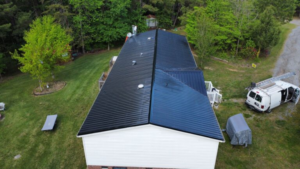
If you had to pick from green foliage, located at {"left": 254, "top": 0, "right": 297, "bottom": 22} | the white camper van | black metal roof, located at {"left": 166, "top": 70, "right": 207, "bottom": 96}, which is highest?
green foliage, located at {"left": 254, "top": 0, "right": 297, "bottom": 22}

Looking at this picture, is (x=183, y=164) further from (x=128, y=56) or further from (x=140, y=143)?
(x=128, y=56)

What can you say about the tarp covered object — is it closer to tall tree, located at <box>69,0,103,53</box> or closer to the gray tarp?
the gray tarp

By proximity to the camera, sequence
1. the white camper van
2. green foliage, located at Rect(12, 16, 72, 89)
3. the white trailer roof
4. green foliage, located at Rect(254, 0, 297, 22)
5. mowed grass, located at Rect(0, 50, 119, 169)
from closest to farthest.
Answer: mowed grass, located at Rect(0, 50, 119, 169), the white camper van, the white trailer roof, green foliage, located at Rect(12, 16, 72, 89), green foliage, located at Rect(254, 0, 297, 22)

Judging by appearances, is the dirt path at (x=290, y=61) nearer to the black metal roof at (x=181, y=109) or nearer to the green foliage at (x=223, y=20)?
the green foliage at (x=223, y=20)

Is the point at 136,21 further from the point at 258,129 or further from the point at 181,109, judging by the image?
the point at 181,109

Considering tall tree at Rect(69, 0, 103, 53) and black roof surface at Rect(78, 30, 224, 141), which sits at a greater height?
tall tree at Rect(69, 0, 103, 53)

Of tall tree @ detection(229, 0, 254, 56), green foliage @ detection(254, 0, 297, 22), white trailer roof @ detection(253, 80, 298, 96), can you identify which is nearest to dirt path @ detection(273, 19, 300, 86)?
green foliage @ detection(254, 0, 297, 22)

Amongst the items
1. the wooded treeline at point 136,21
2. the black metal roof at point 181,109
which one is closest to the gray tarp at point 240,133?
the black metal roof at point 181,109

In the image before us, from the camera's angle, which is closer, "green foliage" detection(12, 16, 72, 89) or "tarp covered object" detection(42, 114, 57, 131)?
"tarp covered object" detection(42, 114, 57, 131)
